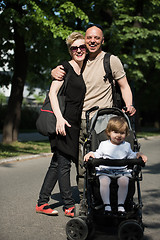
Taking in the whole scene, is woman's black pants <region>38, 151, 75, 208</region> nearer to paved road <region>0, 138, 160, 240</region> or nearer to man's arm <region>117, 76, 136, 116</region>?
paved road <region>0, 138, 160, 240</region>

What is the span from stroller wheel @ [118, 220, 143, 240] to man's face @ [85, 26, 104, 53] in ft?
6.62

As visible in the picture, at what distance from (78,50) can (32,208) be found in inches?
88.7

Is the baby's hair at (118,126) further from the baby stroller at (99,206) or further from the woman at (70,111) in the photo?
the woman at (70,111)

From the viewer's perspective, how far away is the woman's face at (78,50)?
450 cm

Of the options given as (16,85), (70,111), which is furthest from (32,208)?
(16,85)

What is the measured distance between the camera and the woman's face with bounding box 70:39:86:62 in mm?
4504

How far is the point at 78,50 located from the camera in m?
4.51

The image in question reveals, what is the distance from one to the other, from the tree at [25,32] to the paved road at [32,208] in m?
5.18

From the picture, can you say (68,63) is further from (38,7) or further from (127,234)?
(38,7)

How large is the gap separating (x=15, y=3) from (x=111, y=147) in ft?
33.1

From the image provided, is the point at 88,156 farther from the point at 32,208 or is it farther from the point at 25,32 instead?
the point at 25,32

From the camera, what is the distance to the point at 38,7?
470 inches

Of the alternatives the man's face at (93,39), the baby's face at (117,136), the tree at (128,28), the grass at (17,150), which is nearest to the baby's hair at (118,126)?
the baby's face at (117,136)

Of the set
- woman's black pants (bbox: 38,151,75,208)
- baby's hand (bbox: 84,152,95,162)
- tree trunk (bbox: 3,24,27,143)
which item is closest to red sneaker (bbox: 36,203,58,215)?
woman's black pants (bbox: 38,151,75,208)
